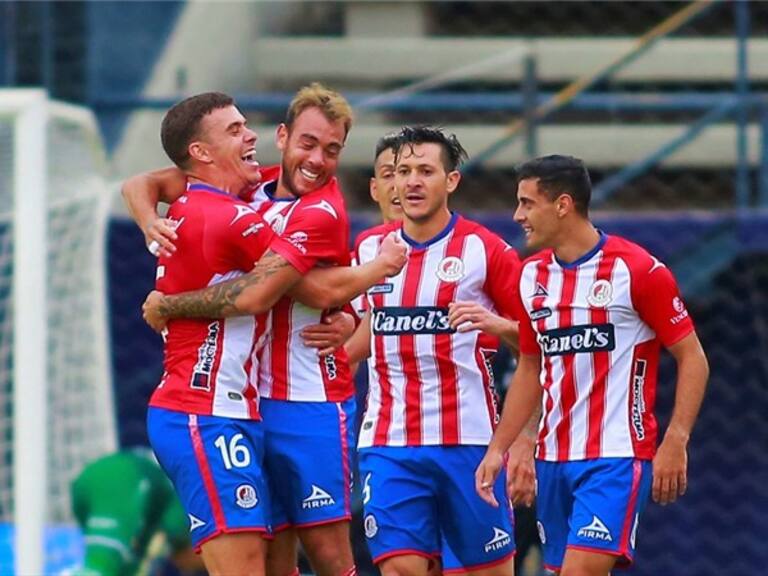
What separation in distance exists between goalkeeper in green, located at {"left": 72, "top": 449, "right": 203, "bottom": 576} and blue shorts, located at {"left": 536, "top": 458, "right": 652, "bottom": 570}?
7.03 ft

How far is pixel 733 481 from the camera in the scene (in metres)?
8.96

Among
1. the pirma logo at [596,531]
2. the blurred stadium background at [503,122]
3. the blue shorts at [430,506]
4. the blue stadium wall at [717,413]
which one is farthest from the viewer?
the blue stadium wall at [717,413]

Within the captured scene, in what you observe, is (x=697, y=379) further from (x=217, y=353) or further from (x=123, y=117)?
(x=123, y=117)

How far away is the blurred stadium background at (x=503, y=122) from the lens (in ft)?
28.3

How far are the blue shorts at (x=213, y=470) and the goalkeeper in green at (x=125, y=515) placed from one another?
2170mm

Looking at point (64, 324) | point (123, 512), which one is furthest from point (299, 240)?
point (64, 324)

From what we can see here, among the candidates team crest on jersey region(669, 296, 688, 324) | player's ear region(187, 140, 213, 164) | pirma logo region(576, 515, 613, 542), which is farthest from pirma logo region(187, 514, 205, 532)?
team crest on jersey region(669, 296, 688, 324)

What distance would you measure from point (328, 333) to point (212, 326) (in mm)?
383

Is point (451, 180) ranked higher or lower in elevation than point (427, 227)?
higher

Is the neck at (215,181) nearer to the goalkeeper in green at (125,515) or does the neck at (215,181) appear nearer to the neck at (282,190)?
the neck at (282,190)

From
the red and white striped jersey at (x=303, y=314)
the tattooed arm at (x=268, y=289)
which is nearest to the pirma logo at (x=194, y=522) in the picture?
the red and white striped jersey at (x=303, y=314)

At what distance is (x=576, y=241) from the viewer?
577 centimetres

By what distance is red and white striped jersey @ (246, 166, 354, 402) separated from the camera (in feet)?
17.6

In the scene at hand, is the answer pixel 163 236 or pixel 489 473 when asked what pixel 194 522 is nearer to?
pixel 163 236
